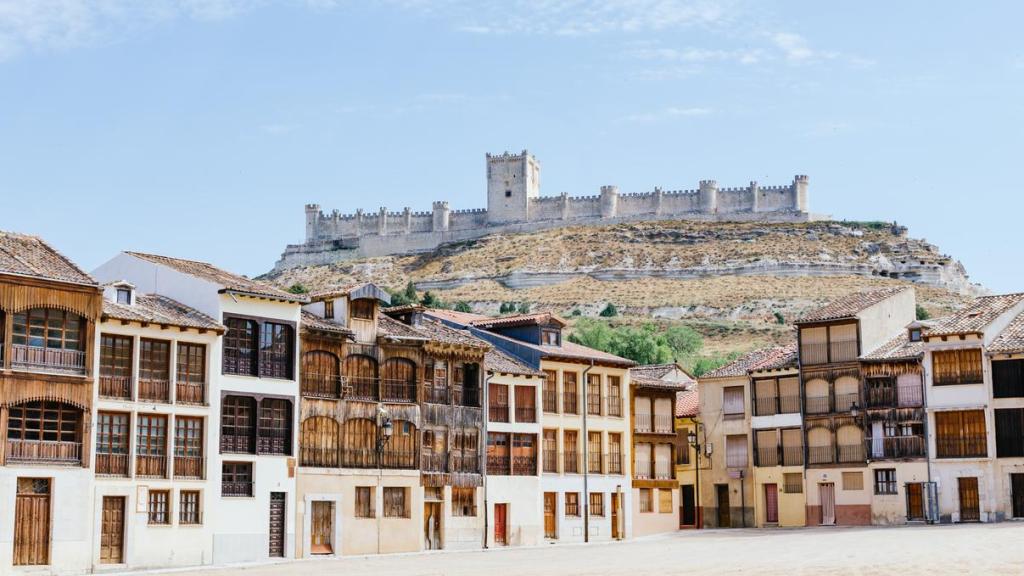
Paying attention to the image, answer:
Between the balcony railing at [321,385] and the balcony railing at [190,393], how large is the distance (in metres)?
4.31

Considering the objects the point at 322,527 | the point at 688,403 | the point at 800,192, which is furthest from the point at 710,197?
the point at 322,527

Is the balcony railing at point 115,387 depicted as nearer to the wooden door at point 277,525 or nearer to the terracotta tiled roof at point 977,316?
the wooden door at point 277,525

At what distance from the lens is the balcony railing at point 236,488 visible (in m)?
46.4

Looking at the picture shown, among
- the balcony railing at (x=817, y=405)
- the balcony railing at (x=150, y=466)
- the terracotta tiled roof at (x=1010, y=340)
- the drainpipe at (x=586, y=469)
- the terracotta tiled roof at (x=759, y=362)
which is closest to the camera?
the balcony railing at (x=150, y=466)

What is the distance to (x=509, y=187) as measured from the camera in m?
194

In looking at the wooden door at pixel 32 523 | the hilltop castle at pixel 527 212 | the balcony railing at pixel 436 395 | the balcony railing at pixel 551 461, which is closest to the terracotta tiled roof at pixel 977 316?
the balcony railing at pixel 551 461

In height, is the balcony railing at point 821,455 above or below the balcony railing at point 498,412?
below

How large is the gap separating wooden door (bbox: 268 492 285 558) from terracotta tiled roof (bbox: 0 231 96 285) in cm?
1020

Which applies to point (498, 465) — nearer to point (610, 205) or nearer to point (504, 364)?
point (504, 364)

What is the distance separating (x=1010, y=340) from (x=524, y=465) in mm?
21179

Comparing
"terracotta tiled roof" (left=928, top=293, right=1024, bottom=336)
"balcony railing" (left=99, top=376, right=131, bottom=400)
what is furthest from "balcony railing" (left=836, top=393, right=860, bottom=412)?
"balcony railing" (left=99, top=376, right=131, bottom=400)

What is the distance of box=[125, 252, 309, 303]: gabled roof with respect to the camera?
47459 millimetres

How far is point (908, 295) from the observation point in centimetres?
7112

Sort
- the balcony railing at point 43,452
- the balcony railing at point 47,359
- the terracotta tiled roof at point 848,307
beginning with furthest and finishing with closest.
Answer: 1. the terracotta tiled roof at point 848,307
2. the balcony railing at point 47,359
3. the balcony railing at point 43,452
